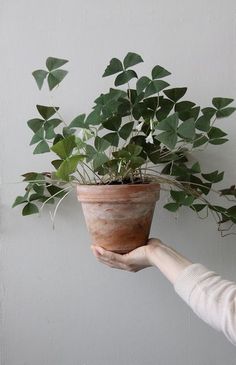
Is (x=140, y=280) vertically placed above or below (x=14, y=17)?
below

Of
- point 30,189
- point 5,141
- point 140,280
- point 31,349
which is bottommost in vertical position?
point 31,349

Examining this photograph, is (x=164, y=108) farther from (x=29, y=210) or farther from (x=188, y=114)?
(x=29, y=210)

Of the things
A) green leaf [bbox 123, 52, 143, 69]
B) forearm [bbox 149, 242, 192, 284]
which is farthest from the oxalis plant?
forearm [bbox 149, 242, 192, 284]

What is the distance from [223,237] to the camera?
104cm

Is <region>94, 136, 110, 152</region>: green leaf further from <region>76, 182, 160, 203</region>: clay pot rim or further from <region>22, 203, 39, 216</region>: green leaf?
<region>22, 203, 39, 216</region>: green leaf

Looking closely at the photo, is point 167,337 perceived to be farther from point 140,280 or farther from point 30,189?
point 30,189

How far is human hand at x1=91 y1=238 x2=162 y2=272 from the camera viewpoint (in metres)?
0.81

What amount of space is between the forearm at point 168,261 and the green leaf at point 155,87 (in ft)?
1.18

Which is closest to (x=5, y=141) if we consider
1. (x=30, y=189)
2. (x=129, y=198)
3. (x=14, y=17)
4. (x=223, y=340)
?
(x=30, y=189)

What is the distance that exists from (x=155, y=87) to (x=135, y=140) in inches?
5.3

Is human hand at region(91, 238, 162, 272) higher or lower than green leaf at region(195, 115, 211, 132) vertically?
lower

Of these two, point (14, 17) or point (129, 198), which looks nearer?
point (129, 198)

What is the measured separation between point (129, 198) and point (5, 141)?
1.54 feet

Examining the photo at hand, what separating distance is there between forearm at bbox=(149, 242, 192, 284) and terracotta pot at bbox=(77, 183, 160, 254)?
0.16 feet
